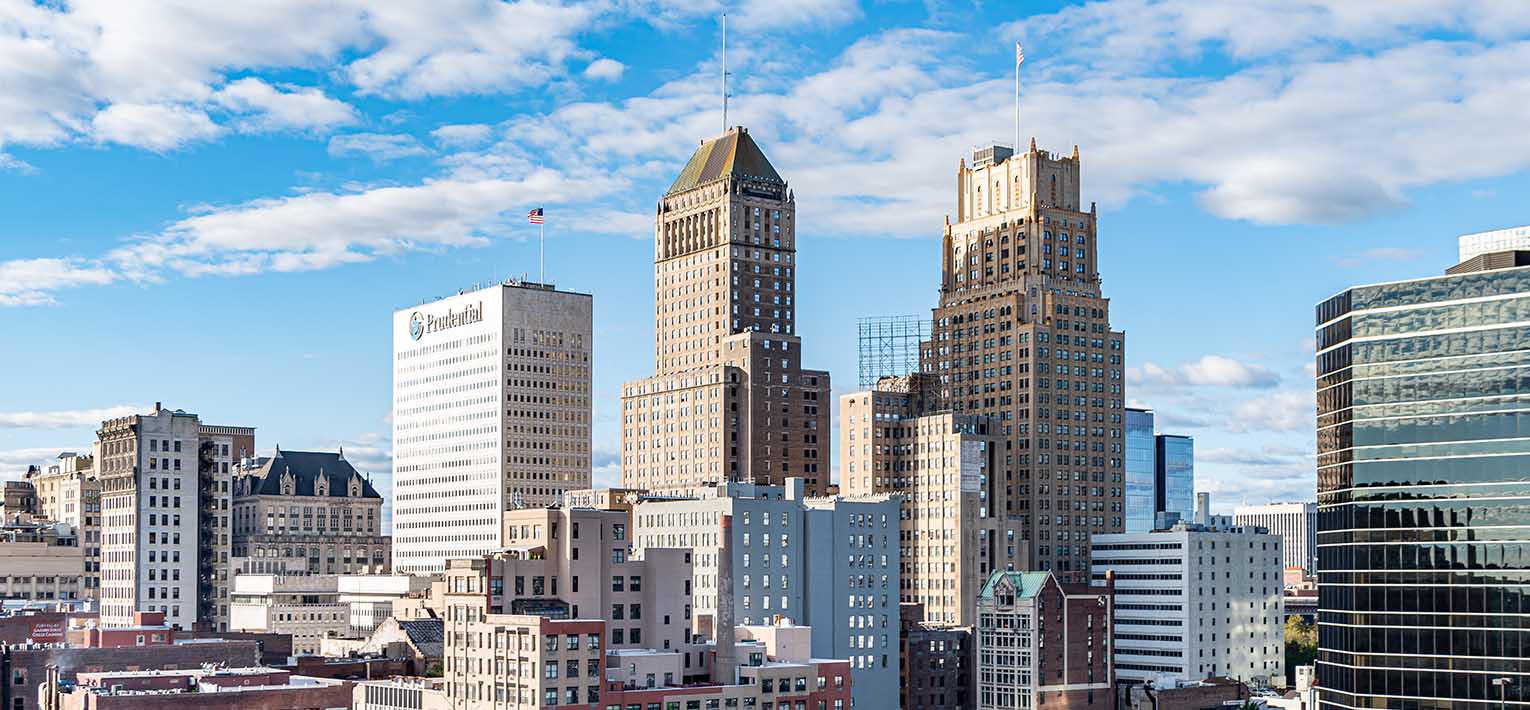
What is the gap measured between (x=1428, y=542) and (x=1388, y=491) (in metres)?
6.40

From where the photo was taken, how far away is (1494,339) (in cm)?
18050

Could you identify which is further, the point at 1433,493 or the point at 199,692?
the point at 199,692

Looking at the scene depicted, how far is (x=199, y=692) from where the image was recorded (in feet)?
616

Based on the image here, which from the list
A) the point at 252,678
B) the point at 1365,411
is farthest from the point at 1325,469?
the point at 252,678

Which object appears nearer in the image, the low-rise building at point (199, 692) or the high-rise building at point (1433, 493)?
the high-rise building at point (1433, 493)

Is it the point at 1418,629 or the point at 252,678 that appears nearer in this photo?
the point at 1418,629

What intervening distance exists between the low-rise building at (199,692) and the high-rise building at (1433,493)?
4140 inches

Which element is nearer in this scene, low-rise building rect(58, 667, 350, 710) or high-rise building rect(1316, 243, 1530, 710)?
high-rise building rect(1316, 243, 1530, 710)

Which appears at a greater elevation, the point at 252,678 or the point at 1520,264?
the point at 1520,264

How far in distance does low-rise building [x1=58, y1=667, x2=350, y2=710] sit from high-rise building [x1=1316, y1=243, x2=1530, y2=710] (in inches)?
4140

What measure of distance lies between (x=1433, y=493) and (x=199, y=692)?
124m

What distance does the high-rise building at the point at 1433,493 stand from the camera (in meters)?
179

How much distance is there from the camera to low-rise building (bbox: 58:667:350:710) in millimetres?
182250

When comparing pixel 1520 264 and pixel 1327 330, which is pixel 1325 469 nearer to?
pixel 1327 330
